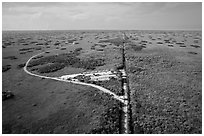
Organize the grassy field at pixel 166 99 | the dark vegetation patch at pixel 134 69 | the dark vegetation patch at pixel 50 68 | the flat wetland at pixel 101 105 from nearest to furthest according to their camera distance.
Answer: the grassy field at pixel 166 99 → the flat wetland at pixel 101 105 → the dark vegetation patch at pixel 134 69 → the dark vegetation patch at pixel 50 68

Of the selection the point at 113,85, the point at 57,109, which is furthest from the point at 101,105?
Result: the point at 113,85

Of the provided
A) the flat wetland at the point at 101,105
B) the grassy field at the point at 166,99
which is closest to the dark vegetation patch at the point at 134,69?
the grassy field at the point at 166,99

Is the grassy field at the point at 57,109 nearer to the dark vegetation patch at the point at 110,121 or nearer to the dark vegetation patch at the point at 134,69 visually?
the dark vegetation patch at the point at 110,121

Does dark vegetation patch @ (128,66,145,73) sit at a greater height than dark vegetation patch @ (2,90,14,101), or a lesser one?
greater

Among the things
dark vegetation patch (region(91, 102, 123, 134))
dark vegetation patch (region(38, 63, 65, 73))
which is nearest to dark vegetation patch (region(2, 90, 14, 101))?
dark vegetation patch (region(38, 63, 65, 73))

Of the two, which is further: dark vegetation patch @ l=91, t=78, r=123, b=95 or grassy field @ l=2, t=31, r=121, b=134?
dark vegetation patch @ l=91, t=78, r=123, b=95

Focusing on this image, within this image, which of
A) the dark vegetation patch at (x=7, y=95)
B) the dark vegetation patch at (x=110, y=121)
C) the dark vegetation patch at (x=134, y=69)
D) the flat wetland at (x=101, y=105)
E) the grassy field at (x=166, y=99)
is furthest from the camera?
the dark vegetation patch at (x=134, y=69)

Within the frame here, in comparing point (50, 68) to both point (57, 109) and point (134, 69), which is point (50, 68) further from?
point (134, 69)

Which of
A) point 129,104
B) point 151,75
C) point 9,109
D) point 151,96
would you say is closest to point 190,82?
point 151,75

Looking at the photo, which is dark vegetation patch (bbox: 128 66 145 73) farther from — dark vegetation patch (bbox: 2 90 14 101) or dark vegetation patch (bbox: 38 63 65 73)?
dark vegetation patch (bbox: 2 90 14 101)
